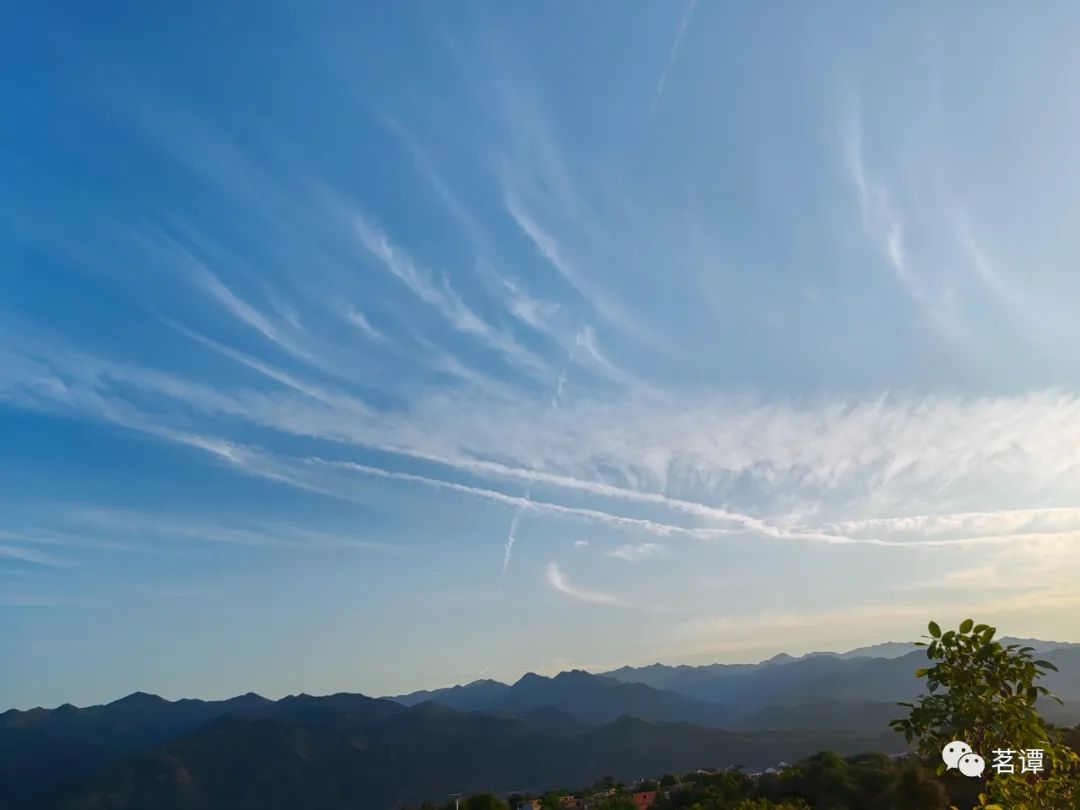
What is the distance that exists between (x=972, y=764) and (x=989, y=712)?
819mm

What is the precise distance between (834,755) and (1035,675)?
331 ft

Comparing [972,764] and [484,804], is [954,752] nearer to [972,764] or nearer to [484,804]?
[972,764]

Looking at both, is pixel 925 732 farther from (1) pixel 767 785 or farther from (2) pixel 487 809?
(1) pixel 767 785

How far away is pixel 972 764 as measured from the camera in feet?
34.6

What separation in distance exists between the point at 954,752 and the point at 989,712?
2.62ft

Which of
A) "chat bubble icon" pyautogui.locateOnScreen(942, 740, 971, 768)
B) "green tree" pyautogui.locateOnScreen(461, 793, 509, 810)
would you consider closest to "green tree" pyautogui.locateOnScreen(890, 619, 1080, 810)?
"chat bubble icon" pyautogui.locateOnScreen(942, 740, 971, 768)

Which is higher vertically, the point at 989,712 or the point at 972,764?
the point at 989,712

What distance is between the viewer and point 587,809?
92000 mm

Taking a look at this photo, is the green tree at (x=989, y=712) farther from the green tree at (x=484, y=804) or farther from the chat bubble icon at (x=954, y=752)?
the green tree at (x=484, y=804)

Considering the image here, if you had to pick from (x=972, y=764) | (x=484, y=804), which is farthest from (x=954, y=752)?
(x=484, y=804)

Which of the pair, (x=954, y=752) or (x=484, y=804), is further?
(x=484, y=804)

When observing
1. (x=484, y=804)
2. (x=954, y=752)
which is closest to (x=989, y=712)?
(x=954, y=752)

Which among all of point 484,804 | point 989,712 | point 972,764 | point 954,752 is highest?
point 989,712

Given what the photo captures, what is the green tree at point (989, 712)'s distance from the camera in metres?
10.1
